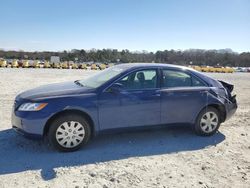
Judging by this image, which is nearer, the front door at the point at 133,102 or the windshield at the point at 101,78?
the front door at the point at 133,102

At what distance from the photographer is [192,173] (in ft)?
12.7

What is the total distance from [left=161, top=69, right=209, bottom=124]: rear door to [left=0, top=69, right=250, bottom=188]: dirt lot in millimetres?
517

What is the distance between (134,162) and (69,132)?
1.25m

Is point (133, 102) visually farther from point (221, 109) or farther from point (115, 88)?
point (221, 109)

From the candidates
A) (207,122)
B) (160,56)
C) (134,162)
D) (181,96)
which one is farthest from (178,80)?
(160,56)

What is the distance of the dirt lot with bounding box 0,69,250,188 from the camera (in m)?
3.58

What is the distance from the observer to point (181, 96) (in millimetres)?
5246

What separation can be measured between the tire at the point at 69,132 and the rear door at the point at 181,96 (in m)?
1.63

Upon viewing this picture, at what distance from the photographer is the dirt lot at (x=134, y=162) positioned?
3.58 meters

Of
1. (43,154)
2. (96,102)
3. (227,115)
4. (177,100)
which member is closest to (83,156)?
(43,154)

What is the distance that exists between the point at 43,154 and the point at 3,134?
1439mm

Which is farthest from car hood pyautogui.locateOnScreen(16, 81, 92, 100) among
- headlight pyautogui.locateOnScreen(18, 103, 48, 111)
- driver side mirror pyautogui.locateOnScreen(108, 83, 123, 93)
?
driver side mirror pyautogui.locateOnScreen(108, 83, 123, 93)

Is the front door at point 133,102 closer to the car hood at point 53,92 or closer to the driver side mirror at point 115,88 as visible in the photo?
the driver side mirror at point 115,88

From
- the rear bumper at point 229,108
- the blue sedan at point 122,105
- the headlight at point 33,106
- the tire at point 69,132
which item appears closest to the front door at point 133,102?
the blue sedan at point 122,105
